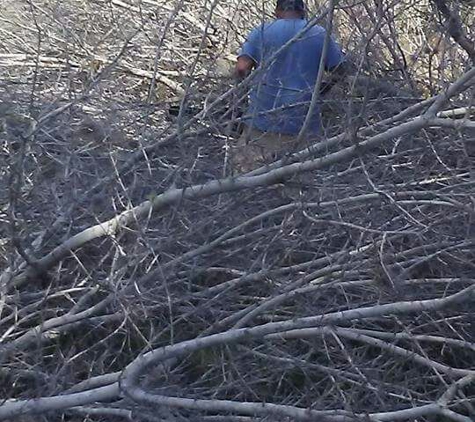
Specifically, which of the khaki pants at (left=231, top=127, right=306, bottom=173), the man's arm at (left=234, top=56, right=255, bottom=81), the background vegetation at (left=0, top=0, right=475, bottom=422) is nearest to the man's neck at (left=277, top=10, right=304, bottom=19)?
the man's arm at (left=234, top=56, right=255, bottom=81)

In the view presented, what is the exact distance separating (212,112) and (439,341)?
1382mm

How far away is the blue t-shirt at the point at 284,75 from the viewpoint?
404cm

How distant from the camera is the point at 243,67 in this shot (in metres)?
4.68

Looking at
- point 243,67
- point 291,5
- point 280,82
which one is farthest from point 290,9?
point 280,82

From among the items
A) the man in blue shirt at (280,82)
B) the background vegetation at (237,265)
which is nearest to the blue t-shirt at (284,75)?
the man in blue shirt at (280,82)

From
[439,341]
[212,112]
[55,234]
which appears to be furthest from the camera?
[212,112]

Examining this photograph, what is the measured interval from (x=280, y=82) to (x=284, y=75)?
209 millimetres

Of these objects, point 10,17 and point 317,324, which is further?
point 10,17

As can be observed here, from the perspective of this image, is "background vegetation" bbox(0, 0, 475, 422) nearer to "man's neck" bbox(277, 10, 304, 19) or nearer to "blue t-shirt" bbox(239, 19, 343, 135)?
"blue t-shirt" bbox(239, 19, 343, 135)

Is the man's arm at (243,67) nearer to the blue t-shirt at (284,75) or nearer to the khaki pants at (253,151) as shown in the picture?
the blue t-shirt at (284,75)

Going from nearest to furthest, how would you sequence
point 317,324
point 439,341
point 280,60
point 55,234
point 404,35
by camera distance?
point 317,324
point 439,341
point 55,234
point 280,60
point 404,35

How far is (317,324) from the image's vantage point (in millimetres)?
2955

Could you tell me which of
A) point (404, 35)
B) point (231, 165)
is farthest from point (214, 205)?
point (404, 35)

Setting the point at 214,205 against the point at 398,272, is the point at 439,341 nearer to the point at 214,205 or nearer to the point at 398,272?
the point at 398,272
